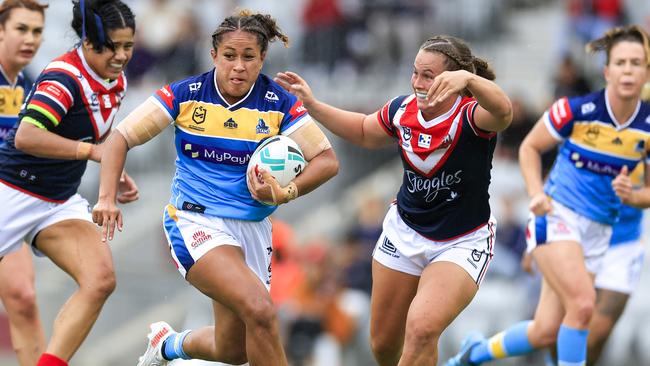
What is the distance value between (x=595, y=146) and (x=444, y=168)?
1.80 m

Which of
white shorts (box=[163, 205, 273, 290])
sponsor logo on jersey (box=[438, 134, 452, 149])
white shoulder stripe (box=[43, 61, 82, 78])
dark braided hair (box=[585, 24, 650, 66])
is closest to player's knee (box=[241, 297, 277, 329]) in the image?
white shorts (box=[163, 205, 273, 290])

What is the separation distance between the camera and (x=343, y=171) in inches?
609

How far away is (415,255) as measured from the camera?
741cm

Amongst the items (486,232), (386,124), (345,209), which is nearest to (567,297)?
(486,232)

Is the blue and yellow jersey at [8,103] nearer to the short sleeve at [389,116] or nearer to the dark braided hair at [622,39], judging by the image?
the short sleeve at [389,116]

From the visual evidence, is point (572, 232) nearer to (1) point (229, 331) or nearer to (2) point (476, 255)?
(2) point (476, 255)

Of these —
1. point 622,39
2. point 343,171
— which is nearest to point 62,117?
point 622,39

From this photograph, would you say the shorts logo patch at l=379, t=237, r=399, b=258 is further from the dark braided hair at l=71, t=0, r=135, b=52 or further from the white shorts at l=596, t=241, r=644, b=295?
the white shorts at l=596, t=241, r=644, b=295

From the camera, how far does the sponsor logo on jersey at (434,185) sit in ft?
23.8

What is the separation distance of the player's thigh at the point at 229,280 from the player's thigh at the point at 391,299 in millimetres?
844

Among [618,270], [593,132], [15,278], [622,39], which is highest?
[622,39]

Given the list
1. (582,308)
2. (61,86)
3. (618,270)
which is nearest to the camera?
(61,86)

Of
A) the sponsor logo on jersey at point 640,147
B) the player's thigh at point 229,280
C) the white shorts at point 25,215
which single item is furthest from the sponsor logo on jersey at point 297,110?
→ the sponsor logo on jersey at point 640,147

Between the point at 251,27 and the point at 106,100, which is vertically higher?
the point at 251,27
